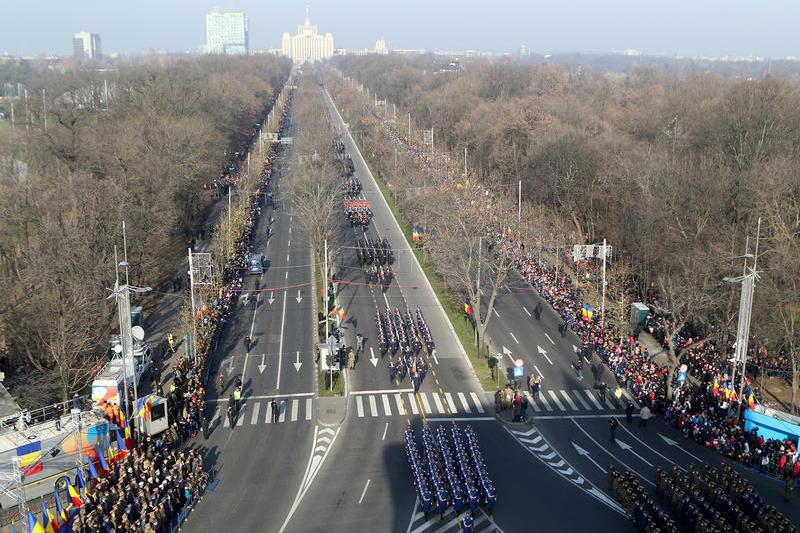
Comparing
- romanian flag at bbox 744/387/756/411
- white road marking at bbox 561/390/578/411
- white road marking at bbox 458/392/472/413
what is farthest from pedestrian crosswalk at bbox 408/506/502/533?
romanian flag at bbox 744/387/756/411

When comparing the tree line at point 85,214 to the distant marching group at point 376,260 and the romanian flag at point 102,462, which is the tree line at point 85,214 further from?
the distant marching group at point 376,260

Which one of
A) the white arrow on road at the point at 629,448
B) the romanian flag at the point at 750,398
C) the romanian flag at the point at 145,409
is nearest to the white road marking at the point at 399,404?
the white arrow on road at the point at 629,448

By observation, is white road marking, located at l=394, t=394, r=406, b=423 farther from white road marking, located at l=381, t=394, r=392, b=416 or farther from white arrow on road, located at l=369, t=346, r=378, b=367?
white arrow on road, located at l=369, t=346, r=378, b=367

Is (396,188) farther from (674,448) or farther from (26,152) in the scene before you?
(674,448)

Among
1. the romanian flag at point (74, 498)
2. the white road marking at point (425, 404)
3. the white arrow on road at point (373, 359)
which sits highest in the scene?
the romanian flag at point (74, 498)

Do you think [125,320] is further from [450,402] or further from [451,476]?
[450,402]

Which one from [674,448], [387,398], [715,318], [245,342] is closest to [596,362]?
[715,318]
